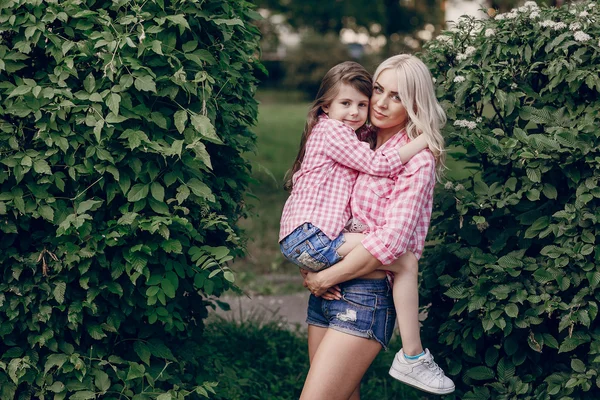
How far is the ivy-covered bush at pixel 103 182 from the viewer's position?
9.80 ft

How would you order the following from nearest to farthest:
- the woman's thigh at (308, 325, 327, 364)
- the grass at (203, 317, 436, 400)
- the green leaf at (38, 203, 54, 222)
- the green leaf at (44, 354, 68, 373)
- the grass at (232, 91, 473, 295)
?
the green leaf at (38, 203, 54, 222), the green leaf at (44, 354, 68, 373), the woman's thigh at (308, 325, 327, 364), the grass at (203, 317, 436, 400), the grass at (232, 91, 473, 295)

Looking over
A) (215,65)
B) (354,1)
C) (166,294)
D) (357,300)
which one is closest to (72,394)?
(166,294)

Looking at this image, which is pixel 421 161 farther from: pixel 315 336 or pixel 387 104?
pixel 315 336

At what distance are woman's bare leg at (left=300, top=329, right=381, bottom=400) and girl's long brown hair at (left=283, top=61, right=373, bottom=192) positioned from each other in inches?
31.9

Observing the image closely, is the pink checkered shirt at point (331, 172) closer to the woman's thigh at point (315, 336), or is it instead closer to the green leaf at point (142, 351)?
the woman's thigh at point (315, 336)

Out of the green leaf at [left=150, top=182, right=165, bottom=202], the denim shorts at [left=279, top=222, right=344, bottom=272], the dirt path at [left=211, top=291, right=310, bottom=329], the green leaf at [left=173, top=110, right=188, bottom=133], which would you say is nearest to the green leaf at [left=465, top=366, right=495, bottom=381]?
the denim shorts at [left=279, top=222, right=344, bottom=272]

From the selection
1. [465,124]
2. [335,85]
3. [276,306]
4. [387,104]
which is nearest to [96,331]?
[335,85]

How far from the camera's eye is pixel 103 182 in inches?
120

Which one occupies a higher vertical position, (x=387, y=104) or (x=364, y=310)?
(x=387, y=104)

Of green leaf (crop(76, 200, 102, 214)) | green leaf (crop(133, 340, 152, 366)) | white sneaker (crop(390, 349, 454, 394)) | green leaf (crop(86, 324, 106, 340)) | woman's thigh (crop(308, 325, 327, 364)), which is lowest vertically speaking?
green leaf (crop(133, 340, 152, 366))

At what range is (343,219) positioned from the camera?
122 inches

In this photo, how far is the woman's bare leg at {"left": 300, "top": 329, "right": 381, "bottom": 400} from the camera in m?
3.01

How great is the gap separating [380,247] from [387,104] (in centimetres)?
68

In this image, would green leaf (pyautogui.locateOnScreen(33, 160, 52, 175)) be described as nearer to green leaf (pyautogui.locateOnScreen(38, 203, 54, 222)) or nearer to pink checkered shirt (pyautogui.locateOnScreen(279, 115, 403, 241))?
green leaf (pyautogui.locateOnScreen(38, 203, 54, 222))
